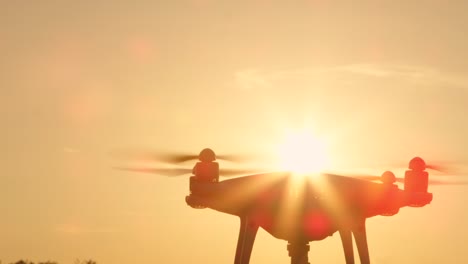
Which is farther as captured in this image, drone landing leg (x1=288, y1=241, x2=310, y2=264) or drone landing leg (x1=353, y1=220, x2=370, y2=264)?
drone landing leg (x1=288, y1=241, x2=310, y2=264)

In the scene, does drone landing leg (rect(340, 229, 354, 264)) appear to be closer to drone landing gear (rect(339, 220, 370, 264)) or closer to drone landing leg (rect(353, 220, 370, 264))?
drone landing gear (rect(339, 220, 370, 264))

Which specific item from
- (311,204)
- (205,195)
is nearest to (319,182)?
(311,204)

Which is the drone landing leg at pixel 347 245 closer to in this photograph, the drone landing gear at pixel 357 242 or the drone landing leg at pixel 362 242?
the drone landing gear at pixel 357 242

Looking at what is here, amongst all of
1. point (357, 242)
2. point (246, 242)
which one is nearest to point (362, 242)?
point (357, 242)

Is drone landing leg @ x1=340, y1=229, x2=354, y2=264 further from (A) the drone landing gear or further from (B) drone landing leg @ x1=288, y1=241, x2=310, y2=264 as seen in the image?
(B) drone landing leg @ x1=288, y1=241, x2=310, y2=264

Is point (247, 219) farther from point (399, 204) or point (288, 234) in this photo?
point (399, 204)

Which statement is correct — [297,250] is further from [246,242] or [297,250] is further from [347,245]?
[246,242]
